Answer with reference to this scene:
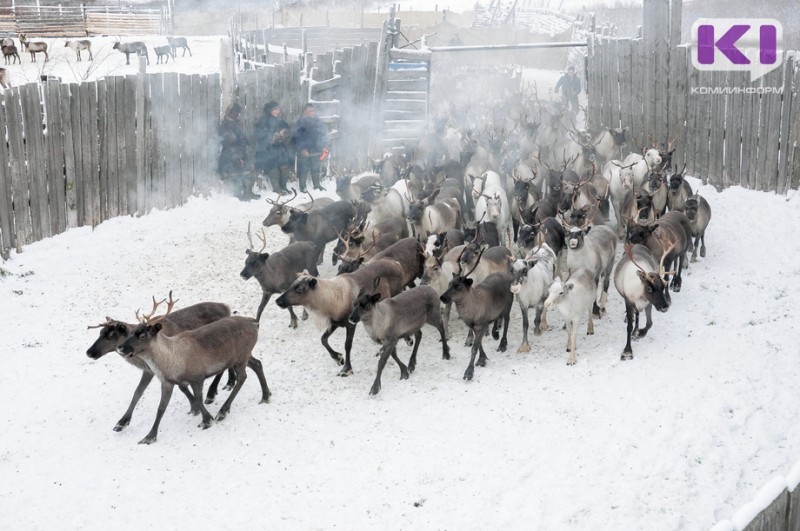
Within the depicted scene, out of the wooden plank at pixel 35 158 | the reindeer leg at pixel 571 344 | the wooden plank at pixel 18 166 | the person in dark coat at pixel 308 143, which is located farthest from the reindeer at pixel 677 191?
the wooden plank at pixel 18 166

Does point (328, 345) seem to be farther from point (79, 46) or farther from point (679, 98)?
point (79, 46)

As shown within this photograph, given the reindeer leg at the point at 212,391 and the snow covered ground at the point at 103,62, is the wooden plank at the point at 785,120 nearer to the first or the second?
the reindeer leg at the point at 212,391

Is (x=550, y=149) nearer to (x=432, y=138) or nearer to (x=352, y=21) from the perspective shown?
(x=432, y=138)

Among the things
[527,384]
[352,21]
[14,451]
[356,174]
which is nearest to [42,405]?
[14,451]

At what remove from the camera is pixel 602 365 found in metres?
9.84

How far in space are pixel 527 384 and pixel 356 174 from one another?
10.7m

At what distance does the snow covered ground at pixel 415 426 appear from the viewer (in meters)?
7.25

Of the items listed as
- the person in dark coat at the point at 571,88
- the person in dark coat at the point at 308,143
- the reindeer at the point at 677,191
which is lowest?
the reindeer at the point at 677,191

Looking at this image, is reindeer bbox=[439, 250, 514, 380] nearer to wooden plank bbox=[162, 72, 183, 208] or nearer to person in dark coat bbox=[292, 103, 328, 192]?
wooden plank bbox=[162, 72, 183, 208]

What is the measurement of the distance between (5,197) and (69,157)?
134cm

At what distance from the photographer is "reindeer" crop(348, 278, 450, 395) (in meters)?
9.45

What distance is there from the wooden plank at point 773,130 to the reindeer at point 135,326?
10.5 metres

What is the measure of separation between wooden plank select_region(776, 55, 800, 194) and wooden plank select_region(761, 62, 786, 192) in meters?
0.06
